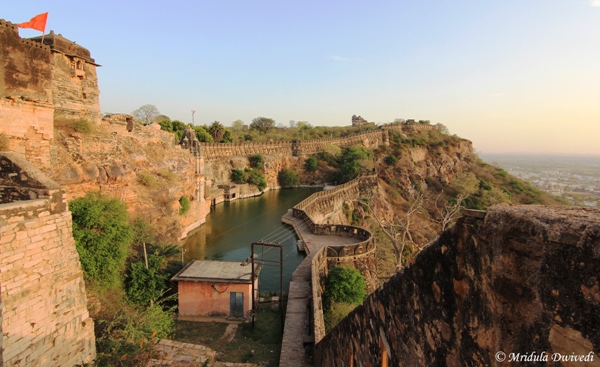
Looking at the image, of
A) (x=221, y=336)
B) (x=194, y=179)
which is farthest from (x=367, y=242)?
(x=194, y=179)

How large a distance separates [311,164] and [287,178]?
16.5ft

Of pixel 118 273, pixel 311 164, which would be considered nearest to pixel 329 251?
pixel 118 273

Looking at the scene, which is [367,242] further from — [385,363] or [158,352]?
[385,363]

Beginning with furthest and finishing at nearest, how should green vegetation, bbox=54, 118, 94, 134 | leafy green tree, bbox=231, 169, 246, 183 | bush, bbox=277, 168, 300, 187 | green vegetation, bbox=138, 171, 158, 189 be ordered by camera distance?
bush, bbox=277, 168, 300, 187 → leafy green tree, bbox=231, 169, 246, 183 → green vegetation, bbox=138, 171, 158, 189 → green vegetation, bbox=54, 118, 94, 134

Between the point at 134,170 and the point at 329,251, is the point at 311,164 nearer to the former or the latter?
the point at 329,251

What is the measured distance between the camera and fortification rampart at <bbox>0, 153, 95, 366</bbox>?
A: 6.91m

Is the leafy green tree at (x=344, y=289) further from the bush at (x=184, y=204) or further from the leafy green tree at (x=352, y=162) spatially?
the leafy green tree at (x=352, y=162)

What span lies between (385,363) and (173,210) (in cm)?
2152

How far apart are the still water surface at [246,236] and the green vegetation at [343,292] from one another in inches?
122

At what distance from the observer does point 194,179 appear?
28.8 m

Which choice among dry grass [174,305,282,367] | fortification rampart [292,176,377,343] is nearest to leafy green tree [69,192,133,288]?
dry grass [174,305,282,367]

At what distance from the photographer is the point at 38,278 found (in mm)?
7582

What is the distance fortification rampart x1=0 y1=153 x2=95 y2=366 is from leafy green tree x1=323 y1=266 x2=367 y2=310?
9681 millimetres

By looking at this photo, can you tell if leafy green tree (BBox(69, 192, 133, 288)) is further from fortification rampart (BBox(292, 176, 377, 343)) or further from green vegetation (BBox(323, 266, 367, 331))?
green vegetation (BBox(323, 266, 367, 331))
